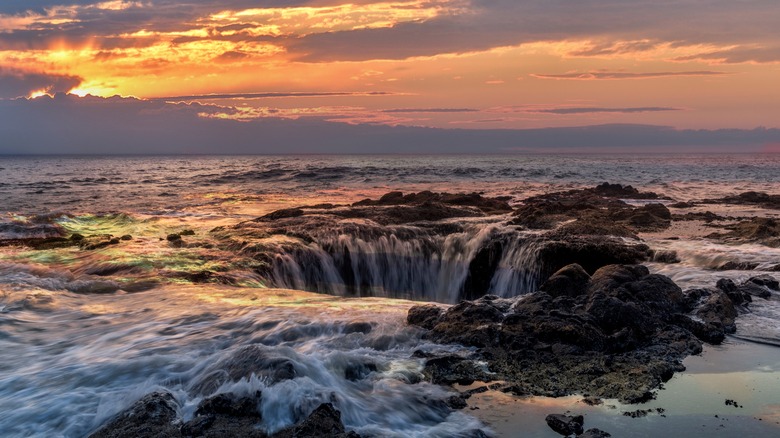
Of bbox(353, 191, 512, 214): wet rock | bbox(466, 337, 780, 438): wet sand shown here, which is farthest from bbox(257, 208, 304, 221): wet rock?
bbox(466, 337, 780, 438): wet sand

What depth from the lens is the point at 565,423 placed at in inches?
174

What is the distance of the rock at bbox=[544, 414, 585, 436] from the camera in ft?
14.3


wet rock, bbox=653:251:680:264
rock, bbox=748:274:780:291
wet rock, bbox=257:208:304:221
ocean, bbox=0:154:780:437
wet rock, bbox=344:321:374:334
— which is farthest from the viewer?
wet rock, bbox=257:208:304:221

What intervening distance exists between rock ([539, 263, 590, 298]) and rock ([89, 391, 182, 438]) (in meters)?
4.87

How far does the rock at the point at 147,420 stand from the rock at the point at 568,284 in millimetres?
4868

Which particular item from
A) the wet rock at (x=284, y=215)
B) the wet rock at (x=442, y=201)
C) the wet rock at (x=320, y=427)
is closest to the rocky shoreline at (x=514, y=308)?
the wet rock at (x=320, y=427)

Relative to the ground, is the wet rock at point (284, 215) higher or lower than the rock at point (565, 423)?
lower

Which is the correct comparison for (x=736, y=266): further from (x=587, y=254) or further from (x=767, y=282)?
(x=587, y=254)

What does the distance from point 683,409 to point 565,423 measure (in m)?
1.14

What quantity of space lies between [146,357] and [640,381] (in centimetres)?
497

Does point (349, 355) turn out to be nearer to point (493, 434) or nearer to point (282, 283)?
point (493, 434)

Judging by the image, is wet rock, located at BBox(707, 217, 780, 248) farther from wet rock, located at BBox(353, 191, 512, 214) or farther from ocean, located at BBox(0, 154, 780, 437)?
wet rock, located at BBox(353, 191, 512, 214)

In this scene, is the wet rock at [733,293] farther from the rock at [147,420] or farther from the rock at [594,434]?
the rock at [147,420]

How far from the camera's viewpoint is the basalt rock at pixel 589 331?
543 centimetres
